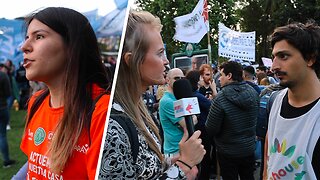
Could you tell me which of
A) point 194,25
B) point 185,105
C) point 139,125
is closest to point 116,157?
point 139,125

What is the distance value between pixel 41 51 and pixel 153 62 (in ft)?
1.43

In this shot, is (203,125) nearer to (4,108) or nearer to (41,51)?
(4,108)

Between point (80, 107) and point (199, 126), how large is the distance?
11.3 feet

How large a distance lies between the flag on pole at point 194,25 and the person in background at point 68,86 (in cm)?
604

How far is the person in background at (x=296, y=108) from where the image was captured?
1.71m

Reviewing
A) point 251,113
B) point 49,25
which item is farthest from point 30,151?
point 251,113

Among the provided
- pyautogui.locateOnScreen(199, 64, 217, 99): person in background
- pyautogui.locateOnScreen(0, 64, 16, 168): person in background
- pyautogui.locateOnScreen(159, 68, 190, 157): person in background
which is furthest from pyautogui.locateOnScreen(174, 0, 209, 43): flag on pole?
pyautogui.locateOnScreen(0, 64, 16, 168): person in background

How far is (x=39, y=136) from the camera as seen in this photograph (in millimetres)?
1000

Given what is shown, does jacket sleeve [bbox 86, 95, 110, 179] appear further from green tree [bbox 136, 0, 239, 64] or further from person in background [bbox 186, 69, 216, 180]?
green tree [bbox 136, 0, 239, 64]

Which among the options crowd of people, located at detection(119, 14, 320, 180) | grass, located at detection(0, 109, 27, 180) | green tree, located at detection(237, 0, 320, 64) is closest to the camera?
grass, located at detection(0, 109, 27, 180)

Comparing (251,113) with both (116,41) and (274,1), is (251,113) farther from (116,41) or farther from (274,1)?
(274,1)

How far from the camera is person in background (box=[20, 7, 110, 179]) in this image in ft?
2.82

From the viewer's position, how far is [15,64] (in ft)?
3.23

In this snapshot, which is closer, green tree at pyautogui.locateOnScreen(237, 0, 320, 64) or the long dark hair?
the long dark hair
